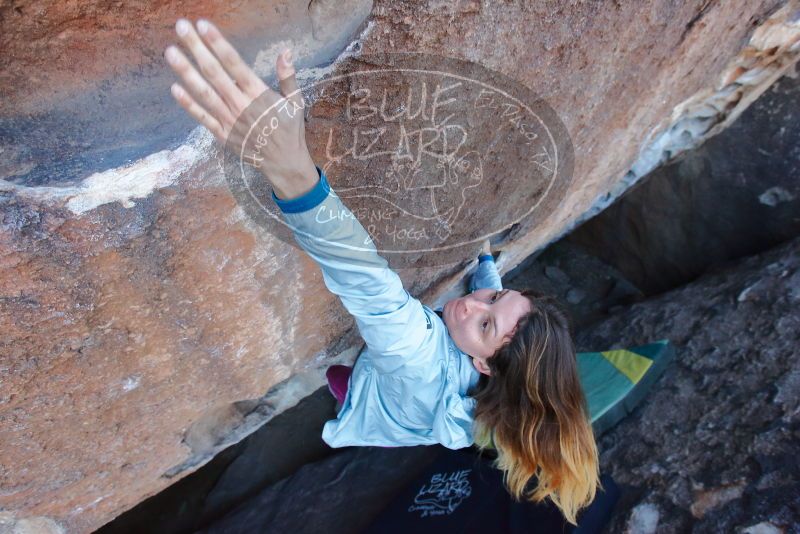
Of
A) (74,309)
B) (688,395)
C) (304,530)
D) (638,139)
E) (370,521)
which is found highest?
(74,309)

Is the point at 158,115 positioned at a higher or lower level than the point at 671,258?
higher

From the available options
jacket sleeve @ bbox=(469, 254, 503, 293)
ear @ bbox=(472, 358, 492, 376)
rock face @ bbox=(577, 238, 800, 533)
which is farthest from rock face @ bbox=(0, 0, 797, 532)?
rock face @ bbox=(577, 238, 800, 533)

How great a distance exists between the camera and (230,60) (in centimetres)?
56

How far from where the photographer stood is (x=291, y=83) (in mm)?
624

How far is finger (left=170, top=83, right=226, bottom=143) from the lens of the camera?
552 mm

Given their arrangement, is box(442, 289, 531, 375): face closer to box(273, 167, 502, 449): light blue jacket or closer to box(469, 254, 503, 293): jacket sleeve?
box(273, 167, 502, 449): light blue jacket

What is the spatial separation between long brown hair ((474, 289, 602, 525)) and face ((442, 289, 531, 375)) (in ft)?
0.05

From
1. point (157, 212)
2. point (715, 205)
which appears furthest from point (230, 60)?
point (715, 205)

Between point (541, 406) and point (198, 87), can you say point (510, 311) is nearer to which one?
point (541, 406)

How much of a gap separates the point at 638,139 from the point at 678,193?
3.15 feet

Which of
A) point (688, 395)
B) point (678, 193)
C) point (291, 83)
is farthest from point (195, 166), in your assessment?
point (678, 193)

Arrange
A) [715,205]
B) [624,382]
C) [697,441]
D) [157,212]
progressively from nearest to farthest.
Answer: [157,212], [697,441], [624,382], [715,205]

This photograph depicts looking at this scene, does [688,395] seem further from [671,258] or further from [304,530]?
[304,530]

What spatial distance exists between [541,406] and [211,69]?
865mm
